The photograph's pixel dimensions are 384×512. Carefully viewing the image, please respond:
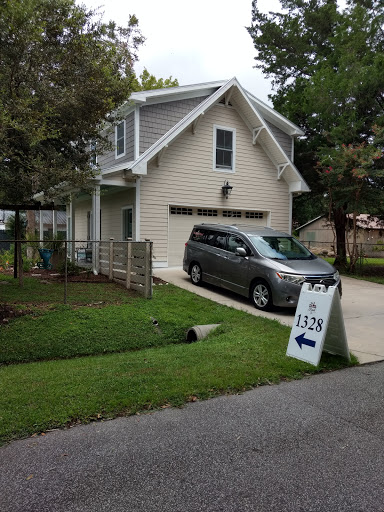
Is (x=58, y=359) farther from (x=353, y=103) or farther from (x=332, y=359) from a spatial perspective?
(x=353, y=103)

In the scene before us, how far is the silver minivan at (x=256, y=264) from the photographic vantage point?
7.74 m

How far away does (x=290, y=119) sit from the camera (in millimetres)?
16953

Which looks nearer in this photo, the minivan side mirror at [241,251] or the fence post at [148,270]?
the fence post at [148,270]

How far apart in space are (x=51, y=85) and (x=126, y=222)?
7.22 meters

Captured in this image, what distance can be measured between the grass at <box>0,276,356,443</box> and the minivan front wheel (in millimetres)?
681

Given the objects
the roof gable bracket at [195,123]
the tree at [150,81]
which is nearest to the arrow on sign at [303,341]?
the roof gable bracket at [195,123]

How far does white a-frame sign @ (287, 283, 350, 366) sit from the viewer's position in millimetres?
A: 4887

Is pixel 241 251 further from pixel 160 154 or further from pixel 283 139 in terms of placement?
pixel 283 139

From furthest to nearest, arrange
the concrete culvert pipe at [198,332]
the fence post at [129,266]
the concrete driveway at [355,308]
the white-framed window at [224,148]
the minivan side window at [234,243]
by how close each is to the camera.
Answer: the white-framed window at [224,148], the fence post at [129,266], the minivan side window at [234,243], the concrete culvert pipe at [198,332], the concrete driveway at [355,308]

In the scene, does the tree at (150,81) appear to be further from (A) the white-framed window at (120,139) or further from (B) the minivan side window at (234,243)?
(B) the minivan side window at (234,243)

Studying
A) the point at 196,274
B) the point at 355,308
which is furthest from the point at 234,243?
the point at 355,308

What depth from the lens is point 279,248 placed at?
887 cm

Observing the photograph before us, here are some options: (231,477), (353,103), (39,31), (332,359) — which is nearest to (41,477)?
(231,477)

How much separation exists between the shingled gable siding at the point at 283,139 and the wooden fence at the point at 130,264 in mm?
8803
